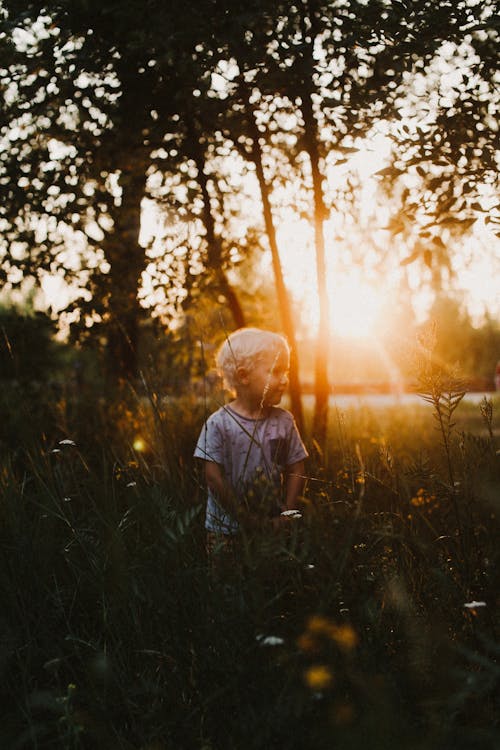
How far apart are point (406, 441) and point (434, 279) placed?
69.2 inches

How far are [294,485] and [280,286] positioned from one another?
100.0 inches

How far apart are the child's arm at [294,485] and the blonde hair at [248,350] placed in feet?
1.68

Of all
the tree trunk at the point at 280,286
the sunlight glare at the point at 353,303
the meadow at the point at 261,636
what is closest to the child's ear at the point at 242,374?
the meadow at the point at 261,636

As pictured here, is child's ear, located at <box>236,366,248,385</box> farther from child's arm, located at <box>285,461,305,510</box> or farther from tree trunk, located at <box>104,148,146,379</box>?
tree trunk, located at <box>104,148,146,379</box>

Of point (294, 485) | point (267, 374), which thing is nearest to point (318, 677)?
point (294, 485)

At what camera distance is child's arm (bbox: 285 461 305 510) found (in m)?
2.82

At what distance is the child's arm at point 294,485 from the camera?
282 cm

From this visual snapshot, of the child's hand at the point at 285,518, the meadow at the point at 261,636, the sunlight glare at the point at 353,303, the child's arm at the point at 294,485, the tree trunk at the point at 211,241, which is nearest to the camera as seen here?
the meadow at the point at 261,636

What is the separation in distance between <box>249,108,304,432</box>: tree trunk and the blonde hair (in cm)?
161

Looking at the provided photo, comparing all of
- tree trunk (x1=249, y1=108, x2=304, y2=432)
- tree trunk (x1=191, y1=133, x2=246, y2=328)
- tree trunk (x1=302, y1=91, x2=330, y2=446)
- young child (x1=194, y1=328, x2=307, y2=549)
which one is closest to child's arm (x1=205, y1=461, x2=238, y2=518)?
young child (x1=194, y1=328, x2=307, y2=549)

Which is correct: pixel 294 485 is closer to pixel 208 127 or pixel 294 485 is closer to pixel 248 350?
pixel 248 350

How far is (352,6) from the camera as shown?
328 cm

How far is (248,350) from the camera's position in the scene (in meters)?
3.09

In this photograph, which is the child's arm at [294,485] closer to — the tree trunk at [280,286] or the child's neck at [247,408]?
the child's neck at [247,408]
